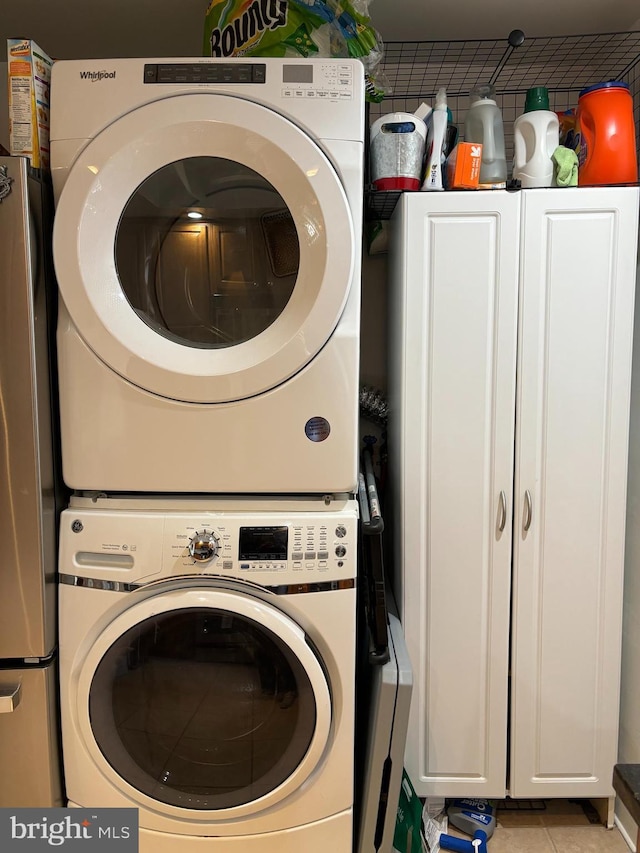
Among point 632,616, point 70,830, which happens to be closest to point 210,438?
point 70,830

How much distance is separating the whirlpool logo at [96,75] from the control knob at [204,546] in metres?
1.01

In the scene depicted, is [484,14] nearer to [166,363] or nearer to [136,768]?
[166,363]

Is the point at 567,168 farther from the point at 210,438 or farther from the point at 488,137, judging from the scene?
the point at 210,438

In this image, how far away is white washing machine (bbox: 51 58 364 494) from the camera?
1273 millimetres

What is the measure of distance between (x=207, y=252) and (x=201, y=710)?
103 cm

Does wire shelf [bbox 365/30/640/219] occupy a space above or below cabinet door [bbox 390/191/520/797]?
above

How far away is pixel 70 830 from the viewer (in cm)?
136

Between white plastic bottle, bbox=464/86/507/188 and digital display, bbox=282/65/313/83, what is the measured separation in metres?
0.54

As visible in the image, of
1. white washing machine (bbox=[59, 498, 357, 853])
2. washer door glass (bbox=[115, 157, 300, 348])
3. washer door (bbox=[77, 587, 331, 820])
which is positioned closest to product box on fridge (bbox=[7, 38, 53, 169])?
washer door glass (bbox=[115, 157, 300, 348])

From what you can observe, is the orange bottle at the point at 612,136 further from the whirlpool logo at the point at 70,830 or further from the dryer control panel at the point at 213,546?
the whirlpool logo at the point at 70,830

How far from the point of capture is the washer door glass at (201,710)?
52.1 inches

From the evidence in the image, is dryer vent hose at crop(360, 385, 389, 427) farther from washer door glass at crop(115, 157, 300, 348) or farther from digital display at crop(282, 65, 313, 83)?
digital display at crop(282, 65, 313, 83)

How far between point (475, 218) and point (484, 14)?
2.23 feet

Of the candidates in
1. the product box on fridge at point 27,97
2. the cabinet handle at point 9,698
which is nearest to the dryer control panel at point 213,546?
the cabinet handle at point 9,698
